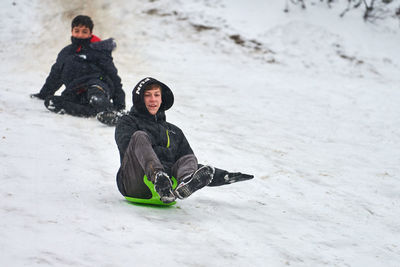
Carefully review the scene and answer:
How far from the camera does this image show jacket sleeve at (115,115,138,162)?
12.2 ft

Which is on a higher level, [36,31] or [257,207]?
[36,31]

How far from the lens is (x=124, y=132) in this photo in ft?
12.2

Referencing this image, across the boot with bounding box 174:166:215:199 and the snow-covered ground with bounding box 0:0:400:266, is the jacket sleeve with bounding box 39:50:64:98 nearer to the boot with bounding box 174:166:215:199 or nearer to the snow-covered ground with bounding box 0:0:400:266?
the snow-covered ground with bounding box 0:0:400:266

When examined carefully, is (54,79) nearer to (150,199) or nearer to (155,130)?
(155,130)

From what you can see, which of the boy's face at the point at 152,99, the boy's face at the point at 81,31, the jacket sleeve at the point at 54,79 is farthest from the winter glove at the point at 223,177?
the jacket sleeve at the point at 54,79

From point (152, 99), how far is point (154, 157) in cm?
63

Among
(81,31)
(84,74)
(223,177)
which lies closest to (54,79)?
(84,74)

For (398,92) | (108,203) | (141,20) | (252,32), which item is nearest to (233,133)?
(108,203)

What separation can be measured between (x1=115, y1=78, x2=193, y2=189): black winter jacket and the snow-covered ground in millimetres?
437

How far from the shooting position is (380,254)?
3.54m

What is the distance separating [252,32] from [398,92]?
3.98 m

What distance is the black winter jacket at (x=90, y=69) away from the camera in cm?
679

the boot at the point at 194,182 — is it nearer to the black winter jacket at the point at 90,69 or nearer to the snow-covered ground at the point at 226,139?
the snow-covered ground at the point at 226,139

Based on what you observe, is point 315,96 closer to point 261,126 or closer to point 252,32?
point 261,126
